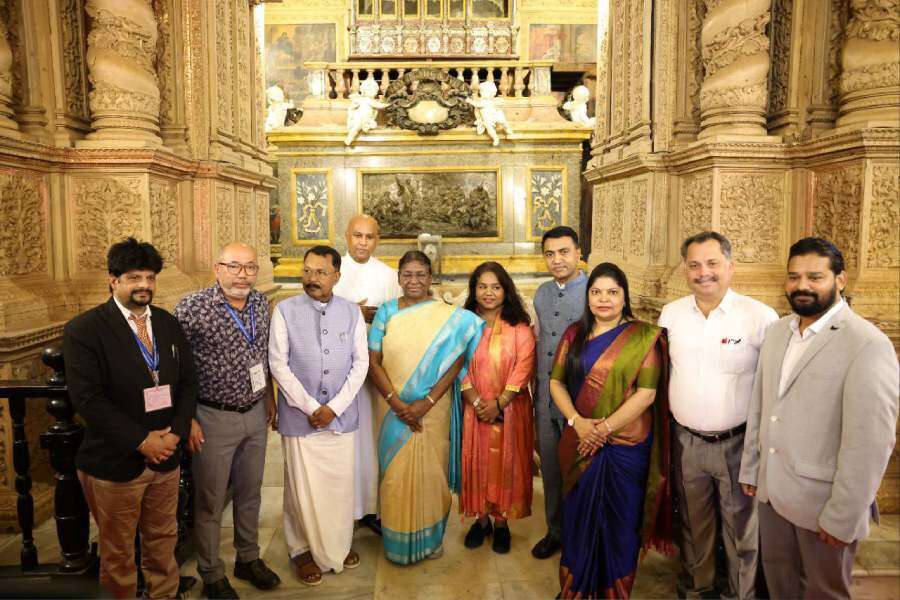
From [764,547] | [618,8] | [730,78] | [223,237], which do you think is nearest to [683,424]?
[764,547]

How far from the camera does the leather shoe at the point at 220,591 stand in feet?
9.27

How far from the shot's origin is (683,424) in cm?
268

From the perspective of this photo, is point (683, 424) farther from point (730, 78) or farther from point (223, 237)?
point (223, 237)

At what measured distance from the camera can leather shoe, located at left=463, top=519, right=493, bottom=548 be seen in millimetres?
3365

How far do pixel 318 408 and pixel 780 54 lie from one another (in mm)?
4480

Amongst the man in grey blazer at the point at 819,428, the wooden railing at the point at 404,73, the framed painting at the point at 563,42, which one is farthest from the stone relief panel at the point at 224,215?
the framed painting at the point at 563,42

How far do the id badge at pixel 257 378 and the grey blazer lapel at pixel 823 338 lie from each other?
230cm

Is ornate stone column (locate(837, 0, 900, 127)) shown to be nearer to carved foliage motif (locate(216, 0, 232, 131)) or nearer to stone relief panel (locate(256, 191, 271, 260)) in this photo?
carved foliage motif (locate(216, 0, 232, 131))

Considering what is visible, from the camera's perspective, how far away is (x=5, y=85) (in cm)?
390

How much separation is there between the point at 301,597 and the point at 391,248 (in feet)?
28.1

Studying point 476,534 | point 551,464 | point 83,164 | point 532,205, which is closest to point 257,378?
point 476,534

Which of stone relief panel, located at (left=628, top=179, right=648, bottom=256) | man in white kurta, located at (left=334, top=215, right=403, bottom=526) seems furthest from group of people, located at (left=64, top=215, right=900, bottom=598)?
stone relief panel, located at (left=628, top=179, right=648, bottom=256)

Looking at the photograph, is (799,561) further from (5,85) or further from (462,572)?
(5,85)

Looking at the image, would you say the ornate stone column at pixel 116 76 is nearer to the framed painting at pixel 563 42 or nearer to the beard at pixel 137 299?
the beard at pixel 137 299
